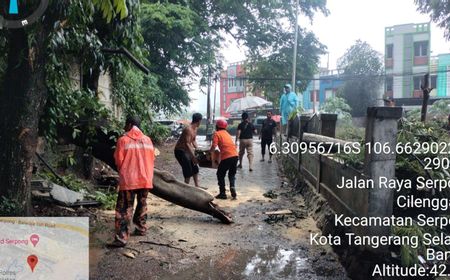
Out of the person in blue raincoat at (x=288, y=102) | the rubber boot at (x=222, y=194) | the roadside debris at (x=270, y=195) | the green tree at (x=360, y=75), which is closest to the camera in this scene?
the rubber boot at (x=222, y=194)

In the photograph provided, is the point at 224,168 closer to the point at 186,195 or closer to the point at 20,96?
the point at 186,195

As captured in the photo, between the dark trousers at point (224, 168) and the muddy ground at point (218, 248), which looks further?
the dark trousers at point (224, 168)

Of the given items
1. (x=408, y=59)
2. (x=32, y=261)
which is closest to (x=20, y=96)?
(x=32, y=261)

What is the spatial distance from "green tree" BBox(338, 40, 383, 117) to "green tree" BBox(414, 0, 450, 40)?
39.7ft

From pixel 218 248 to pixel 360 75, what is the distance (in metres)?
28.3

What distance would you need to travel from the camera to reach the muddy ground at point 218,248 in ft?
14.6

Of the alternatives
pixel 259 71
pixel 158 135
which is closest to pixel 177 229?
pixel 158 135

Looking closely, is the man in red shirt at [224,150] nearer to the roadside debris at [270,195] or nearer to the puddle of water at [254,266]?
the roadside debris at [270,195]

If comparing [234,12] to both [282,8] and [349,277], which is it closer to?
[282,8]

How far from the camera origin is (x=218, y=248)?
5289 mm

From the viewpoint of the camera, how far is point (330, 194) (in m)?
6.14

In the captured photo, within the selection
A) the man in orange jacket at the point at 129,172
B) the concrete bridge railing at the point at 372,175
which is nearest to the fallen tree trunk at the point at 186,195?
the man in orange jacket at the point at 129,172

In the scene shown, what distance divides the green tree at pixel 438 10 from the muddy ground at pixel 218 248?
13.8 metres

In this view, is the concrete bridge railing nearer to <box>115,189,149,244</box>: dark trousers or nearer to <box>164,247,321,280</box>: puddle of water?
<box>164,247,321,280</box>: puddle of water
